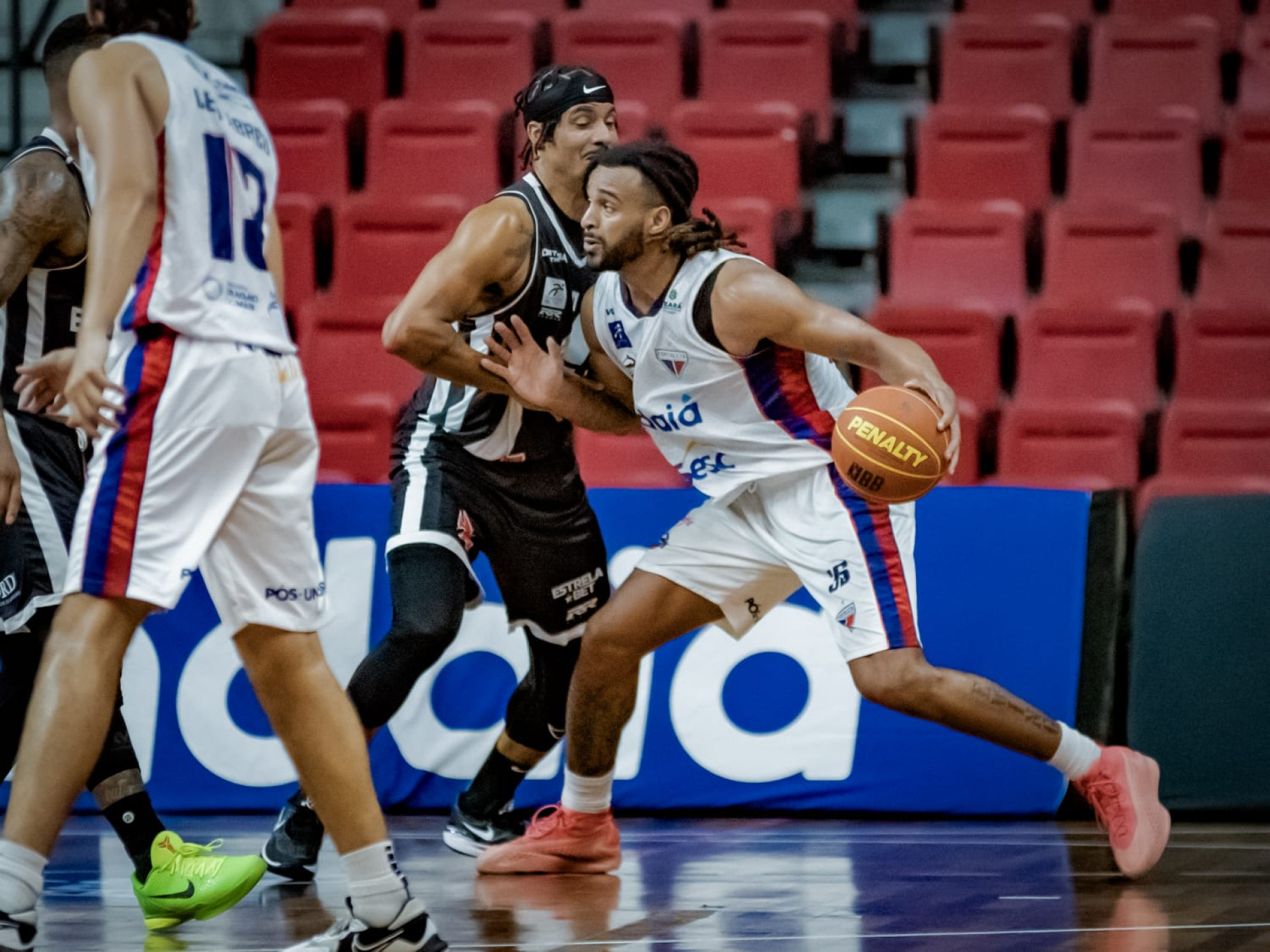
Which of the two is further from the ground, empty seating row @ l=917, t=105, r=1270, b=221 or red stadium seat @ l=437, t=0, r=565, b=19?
red stadium seat @ l=437, t=0, r=565, b=19

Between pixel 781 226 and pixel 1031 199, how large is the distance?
1283 mm

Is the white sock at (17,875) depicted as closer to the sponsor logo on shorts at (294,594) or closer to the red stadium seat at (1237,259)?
the sponsor logo on shorts at (294,594)

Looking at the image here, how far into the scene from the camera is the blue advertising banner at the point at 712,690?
5.43m

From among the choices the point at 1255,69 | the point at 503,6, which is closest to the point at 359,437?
the point at 503,6

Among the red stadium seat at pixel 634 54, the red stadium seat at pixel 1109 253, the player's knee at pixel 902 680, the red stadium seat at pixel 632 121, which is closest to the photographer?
the player's knee at pixel 902 680

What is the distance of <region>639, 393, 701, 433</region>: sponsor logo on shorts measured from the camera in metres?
4.33

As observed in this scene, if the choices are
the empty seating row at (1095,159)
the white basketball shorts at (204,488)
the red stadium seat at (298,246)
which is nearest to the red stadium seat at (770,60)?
the empty seating row at (1095,159)

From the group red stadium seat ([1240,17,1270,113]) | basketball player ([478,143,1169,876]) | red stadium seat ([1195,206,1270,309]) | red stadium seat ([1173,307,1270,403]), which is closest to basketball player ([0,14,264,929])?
basketball player ([478,143,1169,876])

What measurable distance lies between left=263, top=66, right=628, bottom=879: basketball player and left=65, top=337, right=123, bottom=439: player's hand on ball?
4.69 ft

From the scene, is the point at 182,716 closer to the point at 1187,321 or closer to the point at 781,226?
the point at 781,226

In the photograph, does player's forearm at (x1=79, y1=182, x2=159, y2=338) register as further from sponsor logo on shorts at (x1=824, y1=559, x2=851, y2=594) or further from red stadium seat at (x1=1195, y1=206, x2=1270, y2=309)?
red stadium seat at (x1=1195, y1=206, x2=1270, y2=309)

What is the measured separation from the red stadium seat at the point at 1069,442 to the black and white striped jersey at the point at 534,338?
9.11 feet

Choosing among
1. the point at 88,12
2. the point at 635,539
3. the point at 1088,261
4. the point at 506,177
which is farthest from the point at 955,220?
the point at 88,12

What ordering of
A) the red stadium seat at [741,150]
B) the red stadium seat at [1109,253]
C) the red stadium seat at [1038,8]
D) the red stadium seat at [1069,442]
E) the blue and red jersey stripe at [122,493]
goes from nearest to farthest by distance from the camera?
1. the blue and red jersey stripe at [122,493]
2. the red stadium seat at [1069,442]
3. the red stadium seat at [1109,253]
4. the red stadium seat at [741,150]
5. the red stadium seat at [1038,8]
